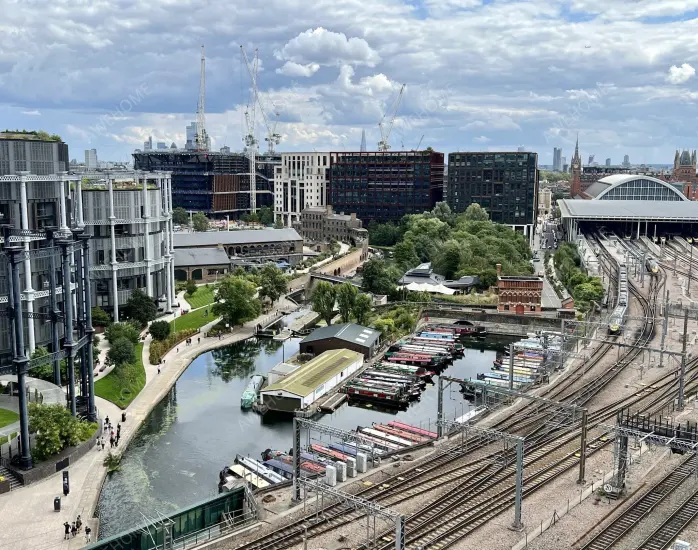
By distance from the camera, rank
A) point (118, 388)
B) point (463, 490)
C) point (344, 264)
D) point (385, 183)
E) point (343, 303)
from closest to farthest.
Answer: point (463, 490)
point (118, 388)
point (343, 303)
point (344, 264)
point (385, 183)

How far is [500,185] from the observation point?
101 meters

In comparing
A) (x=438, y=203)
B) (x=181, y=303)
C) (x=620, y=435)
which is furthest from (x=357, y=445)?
(x=438, y=203)

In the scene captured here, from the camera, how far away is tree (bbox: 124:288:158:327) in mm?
48219

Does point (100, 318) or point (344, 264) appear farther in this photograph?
point (344, 264)

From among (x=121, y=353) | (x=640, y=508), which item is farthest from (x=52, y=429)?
(x=640, y=508)

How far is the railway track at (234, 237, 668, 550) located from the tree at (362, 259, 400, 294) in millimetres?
28280

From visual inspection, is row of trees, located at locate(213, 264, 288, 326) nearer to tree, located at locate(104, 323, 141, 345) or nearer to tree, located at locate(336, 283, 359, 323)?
tree, located at locate(336, 283, 359, 323)

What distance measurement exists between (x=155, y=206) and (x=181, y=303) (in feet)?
31.9

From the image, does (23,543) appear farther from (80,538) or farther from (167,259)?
(167,259)

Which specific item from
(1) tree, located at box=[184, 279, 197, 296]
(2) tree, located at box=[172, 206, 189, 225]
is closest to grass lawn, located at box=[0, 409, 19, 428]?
(1) tree, located at box=[184, 279, 197, 296]

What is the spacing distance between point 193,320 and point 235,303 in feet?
14.6

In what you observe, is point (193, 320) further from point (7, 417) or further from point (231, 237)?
point (231, 237)

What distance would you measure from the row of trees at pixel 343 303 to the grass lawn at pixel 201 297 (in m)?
11.2

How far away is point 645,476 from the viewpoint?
84.4ft
